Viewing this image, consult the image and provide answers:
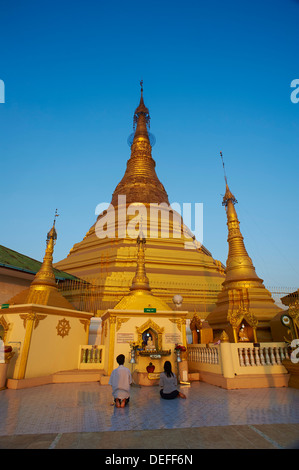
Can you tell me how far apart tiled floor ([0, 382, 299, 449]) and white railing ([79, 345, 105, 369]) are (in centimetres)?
370

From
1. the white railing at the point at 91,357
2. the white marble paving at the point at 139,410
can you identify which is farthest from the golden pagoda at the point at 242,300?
the white railing at the point at 91,357

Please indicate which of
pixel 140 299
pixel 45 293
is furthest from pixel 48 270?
pixel 140 299

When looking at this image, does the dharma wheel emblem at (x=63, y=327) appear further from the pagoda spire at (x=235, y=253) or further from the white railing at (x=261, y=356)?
the pagoda spire at (x=235, y=253)

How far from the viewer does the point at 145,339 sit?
37.0 ft

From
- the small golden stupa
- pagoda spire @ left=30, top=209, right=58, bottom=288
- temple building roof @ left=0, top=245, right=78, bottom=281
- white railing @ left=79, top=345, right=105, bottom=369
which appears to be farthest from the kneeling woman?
temple building roof @ left=0, top=245, right=78, bottom=281

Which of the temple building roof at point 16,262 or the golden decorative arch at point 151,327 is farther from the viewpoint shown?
the temple building roof at point 16,262

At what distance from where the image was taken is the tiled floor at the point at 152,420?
3814 millimetres

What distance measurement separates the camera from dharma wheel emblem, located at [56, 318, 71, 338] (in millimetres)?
11156

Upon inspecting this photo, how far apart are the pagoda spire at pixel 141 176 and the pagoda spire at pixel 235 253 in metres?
9.28

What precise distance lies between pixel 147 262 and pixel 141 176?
14.3m

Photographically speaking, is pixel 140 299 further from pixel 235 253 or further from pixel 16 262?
pixel 235 253
